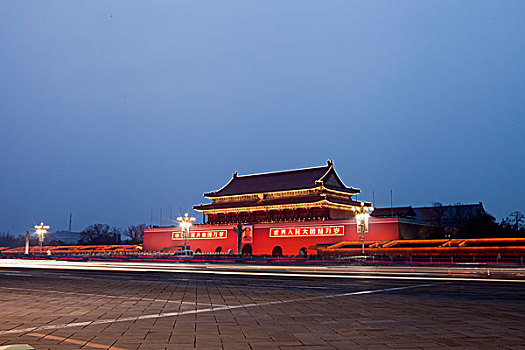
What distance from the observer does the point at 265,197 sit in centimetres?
6956

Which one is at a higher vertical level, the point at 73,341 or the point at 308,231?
the point at 308,231

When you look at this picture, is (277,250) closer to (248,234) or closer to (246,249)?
(248,234)

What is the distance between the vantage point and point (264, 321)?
8.05 meters

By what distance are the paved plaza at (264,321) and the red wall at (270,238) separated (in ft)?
143

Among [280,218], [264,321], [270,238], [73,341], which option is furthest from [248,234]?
[73,341]

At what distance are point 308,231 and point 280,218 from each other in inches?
283

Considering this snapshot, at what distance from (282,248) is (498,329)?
2212 inches

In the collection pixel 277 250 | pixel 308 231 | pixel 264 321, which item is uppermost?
pixel 308 231

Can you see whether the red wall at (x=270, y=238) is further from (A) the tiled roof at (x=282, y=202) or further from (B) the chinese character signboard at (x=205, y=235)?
(A) the tiled roof at (x=282, y=202)

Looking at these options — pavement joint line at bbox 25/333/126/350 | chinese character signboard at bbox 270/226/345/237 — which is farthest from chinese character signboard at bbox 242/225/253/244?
pavement joint line at bbox 25/333/126/350

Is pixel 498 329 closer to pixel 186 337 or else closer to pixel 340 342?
pixel 340 342

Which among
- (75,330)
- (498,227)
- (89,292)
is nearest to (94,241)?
(498,227)

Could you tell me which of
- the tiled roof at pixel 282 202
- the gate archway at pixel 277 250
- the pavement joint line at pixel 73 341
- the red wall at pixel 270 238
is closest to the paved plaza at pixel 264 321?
the pavement joint line at pixel 73 341

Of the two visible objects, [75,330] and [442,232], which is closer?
[75,330]
